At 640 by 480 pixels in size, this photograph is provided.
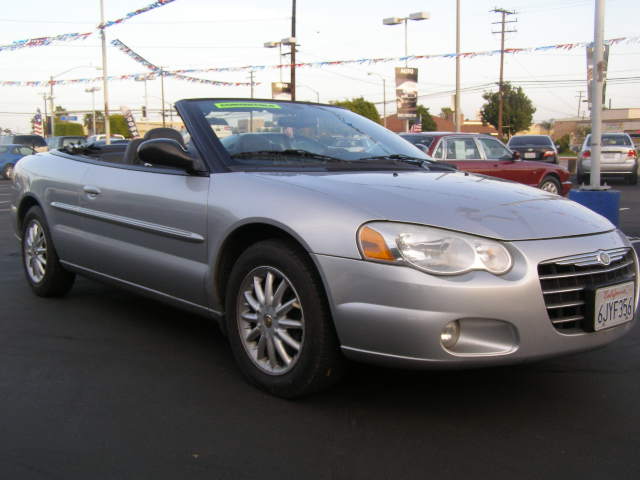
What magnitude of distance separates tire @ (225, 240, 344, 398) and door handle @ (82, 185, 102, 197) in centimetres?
147

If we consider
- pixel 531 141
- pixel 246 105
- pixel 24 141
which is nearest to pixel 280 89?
pixel 24 141

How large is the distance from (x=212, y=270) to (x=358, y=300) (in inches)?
38.9

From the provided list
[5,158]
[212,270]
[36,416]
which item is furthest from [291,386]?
[5,158]

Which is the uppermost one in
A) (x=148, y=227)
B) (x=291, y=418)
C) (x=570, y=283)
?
(x=148, y=227)

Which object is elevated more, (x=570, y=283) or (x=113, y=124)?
(x=113, y=124)

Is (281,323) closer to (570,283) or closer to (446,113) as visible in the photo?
(570,283)

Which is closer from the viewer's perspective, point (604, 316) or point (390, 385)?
point (604, 316)

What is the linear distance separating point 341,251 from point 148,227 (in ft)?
4.85

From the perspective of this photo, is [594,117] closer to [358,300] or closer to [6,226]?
[358,300]

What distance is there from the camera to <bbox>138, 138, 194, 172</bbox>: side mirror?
3736 mm

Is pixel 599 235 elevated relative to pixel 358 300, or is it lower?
elevated

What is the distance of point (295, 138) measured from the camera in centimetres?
415

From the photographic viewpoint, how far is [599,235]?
130 inches

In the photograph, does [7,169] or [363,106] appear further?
[363,106]
